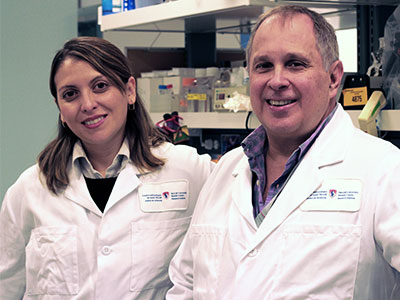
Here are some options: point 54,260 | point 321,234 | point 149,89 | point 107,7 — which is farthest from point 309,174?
point 107,7

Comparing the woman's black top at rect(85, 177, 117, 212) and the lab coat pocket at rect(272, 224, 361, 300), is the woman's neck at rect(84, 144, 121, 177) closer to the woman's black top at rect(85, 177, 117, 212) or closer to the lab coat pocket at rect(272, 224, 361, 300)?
the woman's black top at rect(85, 177, 117, 212)

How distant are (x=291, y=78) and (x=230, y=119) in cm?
109

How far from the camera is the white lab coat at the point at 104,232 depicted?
1.80 m

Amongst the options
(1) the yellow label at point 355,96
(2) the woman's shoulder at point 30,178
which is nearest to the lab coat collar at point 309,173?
(1) the yellow label at point 355,96

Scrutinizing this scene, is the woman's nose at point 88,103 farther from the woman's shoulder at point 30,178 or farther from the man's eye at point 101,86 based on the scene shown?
the woman's shoulder at point 30,178

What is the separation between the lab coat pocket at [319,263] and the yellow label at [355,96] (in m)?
0.75

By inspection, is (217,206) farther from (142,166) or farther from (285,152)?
(142,166)

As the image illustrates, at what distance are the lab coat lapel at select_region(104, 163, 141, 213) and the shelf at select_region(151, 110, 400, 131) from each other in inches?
27.4

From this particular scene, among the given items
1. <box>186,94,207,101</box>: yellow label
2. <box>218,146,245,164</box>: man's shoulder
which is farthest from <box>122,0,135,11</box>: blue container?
<box>218,146,245,164</box>: man's shoulder

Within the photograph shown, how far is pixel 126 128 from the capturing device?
1966 mm

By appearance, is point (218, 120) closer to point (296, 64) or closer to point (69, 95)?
point (69, 95)

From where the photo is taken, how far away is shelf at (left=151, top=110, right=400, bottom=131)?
6.25 ft

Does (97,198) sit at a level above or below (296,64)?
below

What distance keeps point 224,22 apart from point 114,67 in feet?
3.52
